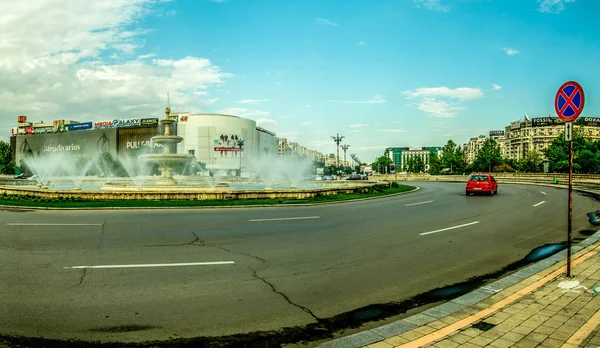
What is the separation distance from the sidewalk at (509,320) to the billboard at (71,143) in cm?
14723

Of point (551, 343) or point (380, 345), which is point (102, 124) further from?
point (551, 343)

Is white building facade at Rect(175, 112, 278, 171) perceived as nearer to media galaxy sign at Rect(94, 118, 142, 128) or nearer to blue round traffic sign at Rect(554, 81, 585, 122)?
media galaxy sign at Rect(94, 118, 142, 128)

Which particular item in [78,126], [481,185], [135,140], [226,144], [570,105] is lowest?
[481,185]

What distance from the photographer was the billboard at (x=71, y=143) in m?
138

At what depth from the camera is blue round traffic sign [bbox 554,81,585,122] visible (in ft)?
22.0

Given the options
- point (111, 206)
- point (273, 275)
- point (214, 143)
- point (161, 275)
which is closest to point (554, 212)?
point (273, 275)

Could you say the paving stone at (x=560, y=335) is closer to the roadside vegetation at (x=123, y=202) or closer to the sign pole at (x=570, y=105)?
the sign pole at (x=570, y=105)

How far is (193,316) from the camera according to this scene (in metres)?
4.84

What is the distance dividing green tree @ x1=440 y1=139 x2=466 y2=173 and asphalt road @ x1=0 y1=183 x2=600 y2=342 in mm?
98226

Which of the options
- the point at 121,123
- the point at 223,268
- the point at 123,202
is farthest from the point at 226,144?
the point at 223,268

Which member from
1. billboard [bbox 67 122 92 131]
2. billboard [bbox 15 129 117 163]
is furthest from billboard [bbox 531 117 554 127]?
billboard [bbox 67 122 92 131]

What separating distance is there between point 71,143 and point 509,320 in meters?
166

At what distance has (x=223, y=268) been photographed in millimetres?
7160

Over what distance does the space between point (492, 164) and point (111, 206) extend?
9518cm
